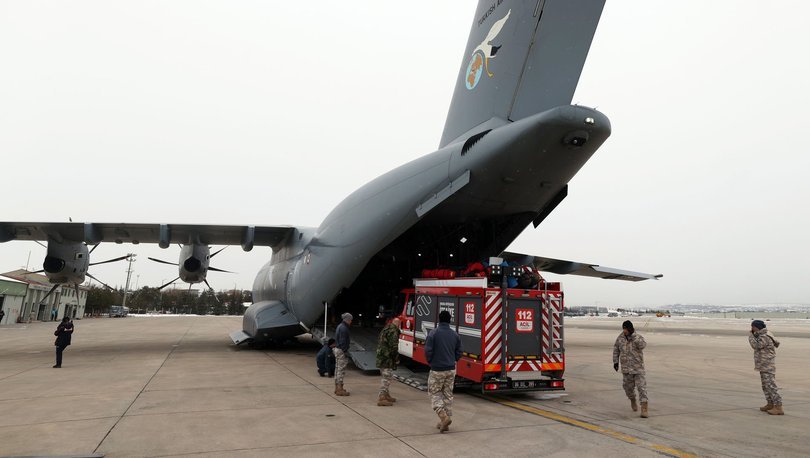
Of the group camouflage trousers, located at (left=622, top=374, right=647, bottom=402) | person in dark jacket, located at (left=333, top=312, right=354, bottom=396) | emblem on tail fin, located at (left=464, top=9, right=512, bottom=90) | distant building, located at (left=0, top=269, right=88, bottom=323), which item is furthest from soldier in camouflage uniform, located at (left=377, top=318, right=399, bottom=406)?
distant building, located at (left=0, top=269, right=88, bottom=323)

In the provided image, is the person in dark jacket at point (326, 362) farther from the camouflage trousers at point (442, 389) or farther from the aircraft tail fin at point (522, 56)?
the aircraft tail fin at point (522, 56)

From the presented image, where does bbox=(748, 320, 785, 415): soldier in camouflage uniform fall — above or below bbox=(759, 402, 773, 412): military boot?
above

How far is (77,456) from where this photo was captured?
4.40 m

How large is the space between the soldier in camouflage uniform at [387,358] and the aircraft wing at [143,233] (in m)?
8.98

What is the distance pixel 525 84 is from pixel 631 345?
448cm

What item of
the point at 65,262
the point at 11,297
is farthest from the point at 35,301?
the point at 65,262

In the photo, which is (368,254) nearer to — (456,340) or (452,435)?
(456,340)

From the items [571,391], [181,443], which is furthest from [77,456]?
[571,391]

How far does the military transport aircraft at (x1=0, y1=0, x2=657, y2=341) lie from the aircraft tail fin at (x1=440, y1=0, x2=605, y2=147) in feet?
0.06

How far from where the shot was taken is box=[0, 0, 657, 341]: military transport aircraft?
23.6ft

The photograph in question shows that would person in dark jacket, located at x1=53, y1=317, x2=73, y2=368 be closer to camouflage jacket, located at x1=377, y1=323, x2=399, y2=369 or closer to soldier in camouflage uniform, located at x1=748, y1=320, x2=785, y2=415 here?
camouflage jacket, located at x1=377, y1=323, x2=399, y2=369

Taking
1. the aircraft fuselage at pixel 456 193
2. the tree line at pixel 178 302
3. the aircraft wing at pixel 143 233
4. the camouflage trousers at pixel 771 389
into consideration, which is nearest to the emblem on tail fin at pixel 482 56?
the aircraft fuselage at pixel 456 193

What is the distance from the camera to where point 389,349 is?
7090 mm

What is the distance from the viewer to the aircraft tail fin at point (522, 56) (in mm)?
7066
